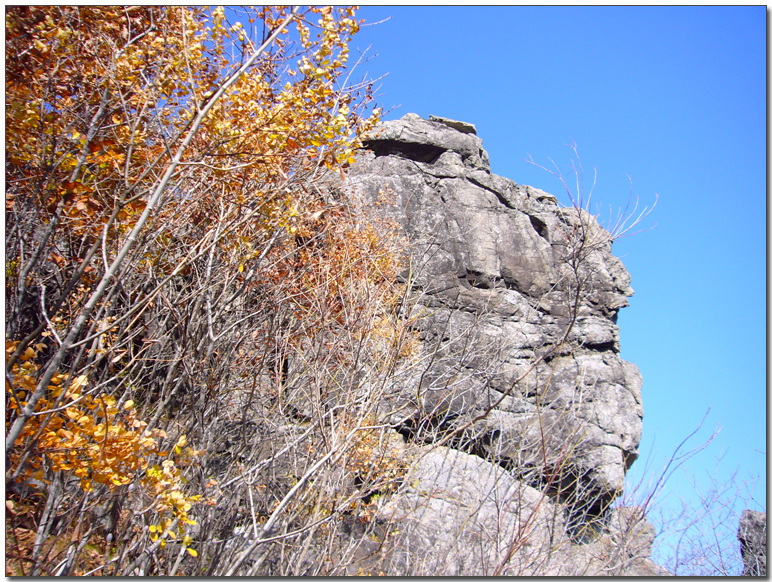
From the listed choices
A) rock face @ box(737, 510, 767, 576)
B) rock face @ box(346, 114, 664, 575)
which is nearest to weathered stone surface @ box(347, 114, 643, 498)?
rock face @ box(346, 114, 664, 575)

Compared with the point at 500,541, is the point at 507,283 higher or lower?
higher

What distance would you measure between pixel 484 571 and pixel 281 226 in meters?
3.64

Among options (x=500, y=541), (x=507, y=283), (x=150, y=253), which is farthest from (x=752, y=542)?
(x=150, y=253)

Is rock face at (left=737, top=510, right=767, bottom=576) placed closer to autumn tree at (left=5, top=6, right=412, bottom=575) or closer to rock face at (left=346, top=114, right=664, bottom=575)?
rock face at (left=346, top=114, right=664, bottom=575)

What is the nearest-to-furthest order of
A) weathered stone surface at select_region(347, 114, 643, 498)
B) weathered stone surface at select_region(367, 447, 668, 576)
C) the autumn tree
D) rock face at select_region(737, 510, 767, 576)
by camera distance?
the autumn tree → weathered stone surface at select_region(367, 447, 668, 576) → rock face at select_region(737, 510, 767, 576) → weathered stone surface at select_region(347, 114, 643, 498)

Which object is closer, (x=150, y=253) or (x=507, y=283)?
(x=150, y=253)

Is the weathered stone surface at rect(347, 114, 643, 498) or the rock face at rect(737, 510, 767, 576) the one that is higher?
the weathered stone surface at rect(347, 114, 643, 498)

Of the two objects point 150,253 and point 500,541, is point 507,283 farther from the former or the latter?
point 150,253

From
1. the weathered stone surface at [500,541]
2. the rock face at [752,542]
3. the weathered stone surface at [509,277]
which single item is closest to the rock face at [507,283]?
the weathered stone surface at [509,277]

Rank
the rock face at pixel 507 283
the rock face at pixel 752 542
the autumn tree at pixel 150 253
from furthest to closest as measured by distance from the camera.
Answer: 1. the rock face at pixel 507 283
2. the rock face at pixel 752 542
3. the autumn tree at pixel 150 253

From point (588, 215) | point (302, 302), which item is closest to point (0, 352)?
point (588, 215)

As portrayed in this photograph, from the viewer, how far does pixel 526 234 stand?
1497 centimetres

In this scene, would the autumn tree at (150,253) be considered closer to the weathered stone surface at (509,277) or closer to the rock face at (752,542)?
the weathered stone surface at (509,277)

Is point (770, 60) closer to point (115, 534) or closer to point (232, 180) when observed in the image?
point (232, 180)
